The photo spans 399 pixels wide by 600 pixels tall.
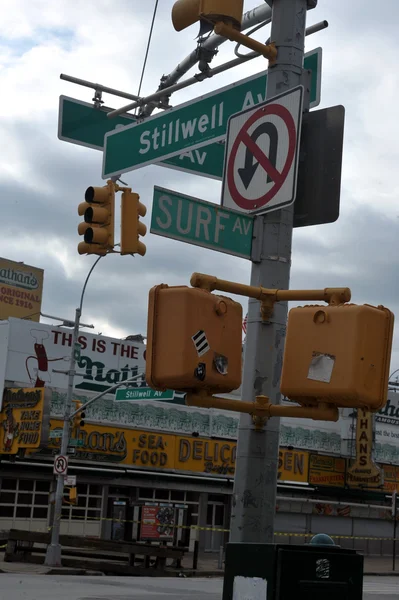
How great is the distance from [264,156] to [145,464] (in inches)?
1364

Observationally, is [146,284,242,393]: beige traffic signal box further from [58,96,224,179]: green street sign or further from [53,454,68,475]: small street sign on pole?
[53,454,68,475]: small street sign on pole

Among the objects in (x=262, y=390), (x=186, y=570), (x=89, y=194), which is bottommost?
(x=186, y=570)

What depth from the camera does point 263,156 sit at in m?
5.18

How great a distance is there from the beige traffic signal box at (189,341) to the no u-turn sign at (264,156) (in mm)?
1040

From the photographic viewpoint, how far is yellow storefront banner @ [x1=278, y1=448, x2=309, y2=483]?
141ft

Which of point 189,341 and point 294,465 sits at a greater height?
point 294,465

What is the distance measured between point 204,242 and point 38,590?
16108mm

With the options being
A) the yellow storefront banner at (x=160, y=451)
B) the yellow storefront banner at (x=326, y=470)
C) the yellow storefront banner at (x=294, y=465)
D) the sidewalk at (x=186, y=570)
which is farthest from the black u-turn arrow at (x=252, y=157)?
the yellow storefront banner at (x=326, y=470)

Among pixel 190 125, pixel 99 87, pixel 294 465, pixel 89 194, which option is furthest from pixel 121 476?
pixel 190 125

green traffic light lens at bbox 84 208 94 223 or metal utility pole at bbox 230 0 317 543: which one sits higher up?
green traffic light lens at bbox 84 208 94 223

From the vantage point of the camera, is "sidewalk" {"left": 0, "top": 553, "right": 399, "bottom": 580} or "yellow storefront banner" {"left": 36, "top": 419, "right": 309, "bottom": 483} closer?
"sidewalk" {"left": 0, "top": 553, "right": 399, "bottom": 580}

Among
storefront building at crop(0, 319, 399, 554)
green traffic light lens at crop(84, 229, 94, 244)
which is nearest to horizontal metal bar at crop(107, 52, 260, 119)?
green traffic light lens at crop(84, 229, 94, 244)

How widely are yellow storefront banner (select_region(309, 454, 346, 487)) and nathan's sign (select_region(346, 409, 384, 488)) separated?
43 centimetres

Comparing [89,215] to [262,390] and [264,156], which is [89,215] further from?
[262,390]
